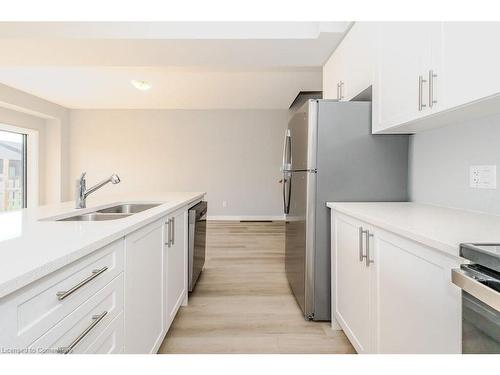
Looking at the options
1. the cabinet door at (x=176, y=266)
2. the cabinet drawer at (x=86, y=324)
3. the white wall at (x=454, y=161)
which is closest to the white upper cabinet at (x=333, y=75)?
the white wall at (x=454, y=161)

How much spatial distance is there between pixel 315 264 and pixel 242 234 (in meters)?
3.29

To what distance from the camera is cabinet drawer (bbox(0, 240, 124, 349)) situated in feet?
1.98

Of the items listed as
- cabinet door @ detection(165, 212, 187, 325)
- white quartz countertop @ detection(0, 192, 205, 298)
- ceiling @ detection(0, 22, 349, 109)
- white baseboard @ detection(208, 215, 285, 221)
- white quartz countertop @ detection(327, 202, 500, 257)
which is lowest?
white baseboard @ detection(208, 215, 285, 221)

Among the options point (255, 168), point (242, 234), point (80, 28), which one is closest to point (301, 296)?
point (80, 28)

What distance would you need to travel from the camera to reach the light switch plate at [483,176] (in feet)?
4.54

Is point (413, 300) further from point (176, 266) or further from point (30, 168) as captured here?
point (30, 168)

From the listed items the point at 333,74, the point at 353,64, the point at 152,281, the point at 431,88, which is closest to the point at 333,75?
the point at 333,74

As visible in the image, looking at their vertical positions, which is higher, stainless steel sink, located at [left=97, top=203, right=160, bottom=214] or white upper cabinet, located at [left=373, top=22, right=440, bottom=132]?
white upper cabinet, located at [left=373, top=22, right=440, bottom=132]

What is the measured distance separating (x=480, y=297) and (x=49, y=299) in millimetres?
1001

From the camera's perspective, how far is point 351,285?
65.8 inches

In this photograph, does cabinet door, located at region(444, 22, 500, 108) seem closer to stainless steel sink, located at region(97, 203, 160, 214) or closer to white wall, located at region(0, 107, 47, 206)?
stainless steel sink, located at region(97, 203, 160, 214)

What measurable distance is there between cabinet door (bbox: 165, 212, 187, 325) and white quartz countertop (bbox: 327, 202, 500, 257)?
1059mm

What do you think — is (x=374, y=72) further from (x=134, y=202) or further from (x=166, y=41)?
(x=134, y=202)

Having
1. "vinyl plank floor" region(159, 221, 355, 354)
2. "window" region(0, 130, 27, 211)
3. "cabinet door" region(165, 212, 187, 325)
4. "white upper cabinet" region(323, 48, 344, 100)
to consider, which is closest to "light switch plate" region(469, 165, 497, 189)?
"vinyl plank floor" region(159, 221, 355, 354)
